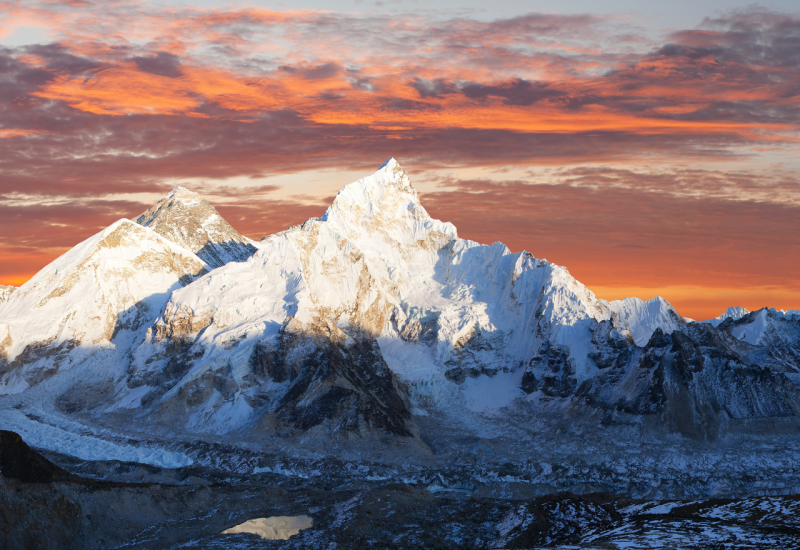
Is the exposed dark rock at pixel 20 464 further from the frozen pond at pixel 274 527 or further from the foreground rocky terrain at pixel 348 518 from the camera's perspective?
the frozen pond at pixel 274 527

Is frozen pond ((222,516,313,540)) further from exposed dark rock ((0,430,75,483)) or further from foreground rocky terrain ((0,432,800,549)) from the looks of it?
exposed dark rock ((0,430,75,483))

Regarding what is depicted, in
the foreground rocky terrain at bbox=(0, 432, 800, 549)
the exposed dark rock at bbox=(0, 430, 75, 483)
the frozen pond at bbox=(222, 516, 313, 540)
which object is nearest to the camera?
the foreground rocky terrain at bbox=(0, 432, 800, 549)

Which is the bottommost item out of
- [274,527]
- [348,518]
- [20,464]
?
[274,527]

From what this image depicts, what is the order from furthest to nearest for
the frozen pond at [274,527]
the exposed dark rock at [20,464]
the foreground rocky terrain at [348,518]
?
the frozen pond at [274,527], the exposed dark rock at [20,464], the foreground rocky terrain at [348,518]

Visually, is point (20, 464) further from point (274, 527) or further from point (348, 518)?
point (348, 518)

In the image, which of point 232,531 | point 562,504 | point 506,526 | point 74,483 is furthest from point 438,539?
point 74,483

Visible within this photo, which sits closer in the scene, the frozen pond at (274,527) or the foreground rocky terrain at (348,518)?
the foreground rocky terrain at (348,518)

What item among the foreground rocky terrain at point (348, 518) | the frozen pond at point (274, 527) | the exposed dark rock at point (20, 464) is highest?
the exposed dark rock at point (20, 464)

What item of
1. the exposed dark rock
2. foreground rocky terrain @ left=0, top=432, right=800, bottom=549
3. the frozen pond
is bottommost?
the frozen pond

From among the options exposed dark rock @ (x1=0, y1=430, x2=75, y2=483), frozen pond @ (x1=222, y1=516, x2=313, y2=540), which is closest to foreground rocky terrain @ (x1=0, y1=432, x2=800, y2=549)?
exposed dark rock @ (x1=0, y1=430, x2=75, y2=483)

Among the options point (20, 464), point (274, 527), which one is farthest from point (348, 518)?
point (20, 464)

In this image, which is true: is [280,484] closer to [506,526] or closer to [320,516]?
[320,516]

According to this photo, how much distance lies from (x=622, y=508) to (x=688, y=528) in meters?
26.7

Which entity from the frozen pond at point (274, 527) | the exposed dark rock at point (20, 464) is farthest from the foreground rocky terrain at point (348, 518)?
the frozen pond at point (274, 527)
